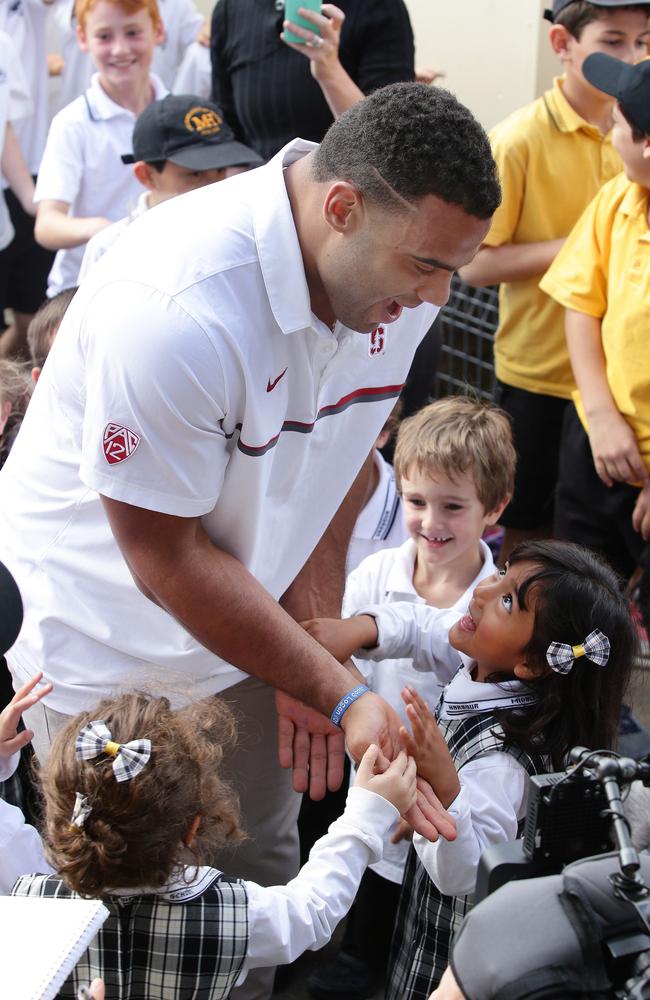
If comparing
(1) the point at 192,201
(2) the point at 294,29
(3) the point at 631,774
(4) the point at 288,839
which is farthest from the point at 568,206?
(3) the point at 631,774

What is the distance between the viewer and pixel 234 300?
1.83 m

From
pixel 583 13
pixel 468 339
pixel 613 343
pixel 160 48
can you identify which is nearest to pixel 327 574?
pixel 613 343

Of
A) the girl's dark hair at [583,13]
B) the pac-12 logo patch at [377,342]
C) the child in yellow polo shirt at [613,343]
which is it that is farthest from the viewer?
the girl's dark hair at [583,13]

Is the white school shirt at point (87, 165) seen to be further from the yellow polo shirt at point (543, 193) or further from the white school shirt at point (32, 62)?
the yellow polo shirt at point (543, 193)

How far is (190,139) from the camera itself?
3.71 meters

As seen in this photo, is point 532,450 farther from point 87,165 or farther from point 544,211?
point 87,165

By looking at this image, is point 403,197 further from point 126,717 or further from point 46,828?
point 46,828

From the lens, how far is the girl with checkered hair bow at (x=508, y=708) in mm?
2012

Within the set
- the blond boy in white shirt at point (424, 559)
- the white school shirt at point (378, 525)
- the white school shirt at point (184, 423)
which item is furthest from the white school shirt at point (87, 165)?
the white school shirt at point (184, 423)

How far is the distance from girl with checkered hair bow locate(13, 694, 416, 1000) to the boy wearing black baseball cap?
2.18 metres

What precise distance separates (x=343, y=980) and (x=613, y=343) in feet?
6.04

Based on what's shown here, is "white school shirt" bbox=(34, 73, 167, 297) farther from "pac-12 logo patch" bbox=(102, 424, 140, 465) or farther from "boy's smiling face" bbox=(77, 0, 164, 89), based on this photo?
"pac-12 logo patch" bbox=(102, 424, 140, 465)

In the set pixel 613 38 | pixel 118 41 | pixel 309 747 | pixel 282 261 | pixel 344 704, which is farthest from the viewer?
pixel 118 41

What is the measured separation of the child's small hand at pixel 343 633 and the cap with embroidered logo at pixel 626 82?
5.05 feet
